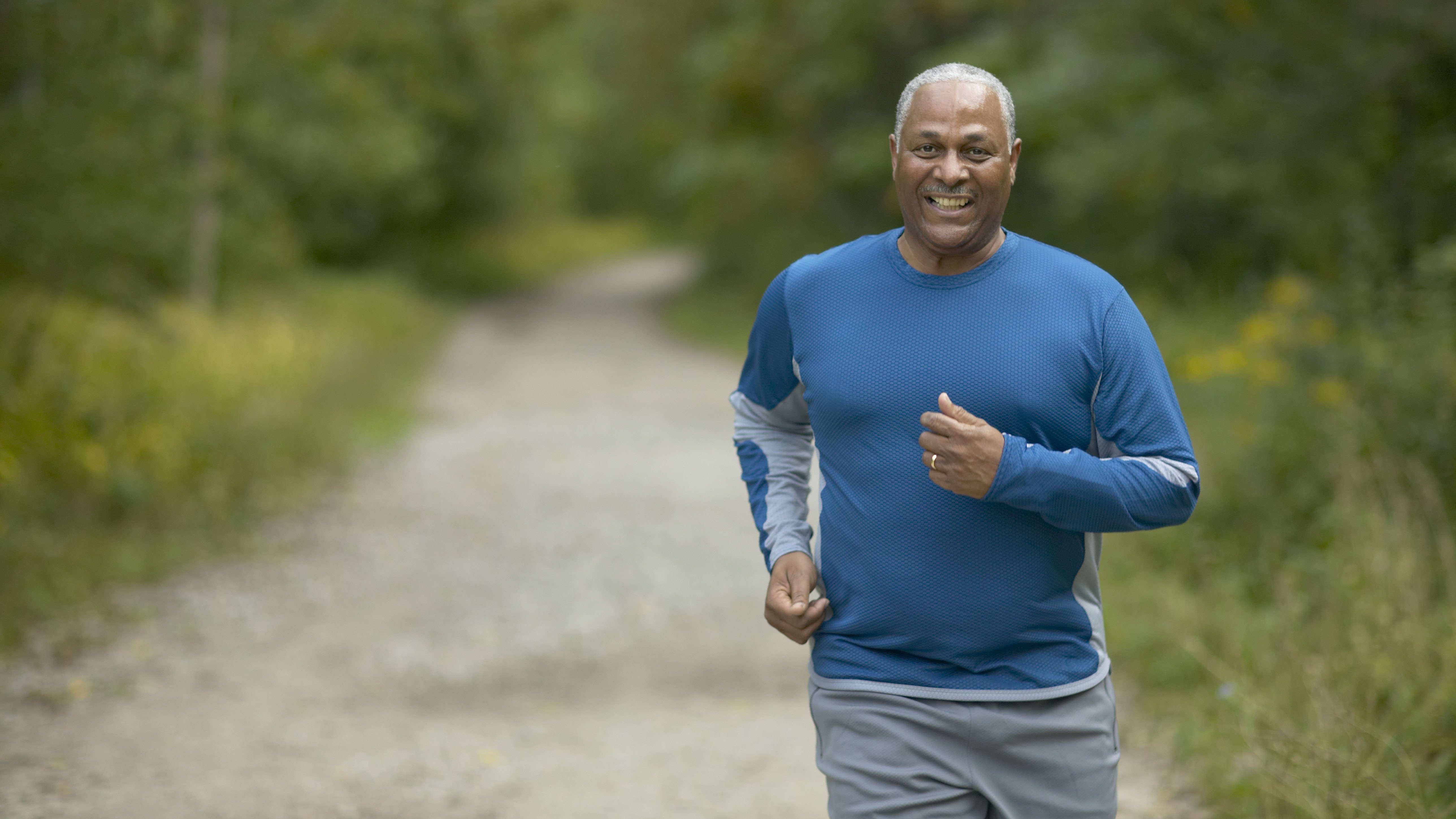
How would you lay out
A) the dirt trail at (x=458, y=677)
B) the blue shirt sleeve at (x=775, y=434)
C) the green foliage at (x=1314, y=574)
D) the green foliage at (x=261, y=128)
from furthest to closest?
the green foliage at (x=261, y=128) < the dirt trail at (x=458, y=677) < the green foliage at (x=1314, y=574) < the blue shirt sleeve at (x=775, y=434)

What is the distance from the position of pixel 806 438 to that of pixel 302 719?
3.51 meters

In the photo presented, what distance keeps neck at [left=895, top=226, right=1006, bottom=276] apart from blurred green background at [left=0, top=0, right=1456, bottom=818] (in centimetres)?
213

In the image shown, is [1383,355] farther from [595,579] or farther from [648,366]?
[648,366]

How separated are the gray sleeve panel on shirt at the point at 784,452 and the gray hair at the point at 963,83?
58cm

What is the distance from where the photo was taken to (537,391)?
1586 centimetres

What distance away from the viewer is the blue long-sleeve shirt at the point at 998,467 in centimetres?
217

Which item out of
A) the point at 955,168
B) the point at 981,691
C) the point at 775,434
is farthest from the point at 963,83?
the point at 981,691

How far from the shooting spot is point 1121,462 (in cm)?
214

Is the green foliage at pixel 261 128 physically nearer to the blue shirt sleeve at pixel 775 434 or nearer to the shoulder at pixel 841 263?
the blue shirt sleeve at pixel 775 434

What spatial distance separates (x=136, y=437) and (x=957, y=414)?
6.95 m

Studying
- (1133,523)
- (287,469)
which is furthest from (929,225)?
(287,469)

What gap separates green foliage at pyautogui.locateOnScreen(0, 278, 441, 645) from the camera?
6.97 m

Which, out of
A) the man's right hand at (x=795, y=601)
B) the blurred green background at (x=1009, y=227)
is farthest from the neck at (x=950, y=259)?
the blurred green background at (x=1009, y=227)

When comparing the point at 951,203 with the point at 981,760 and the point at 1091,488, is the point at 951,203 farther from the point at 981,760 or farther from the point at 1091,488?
the point at 981,760
